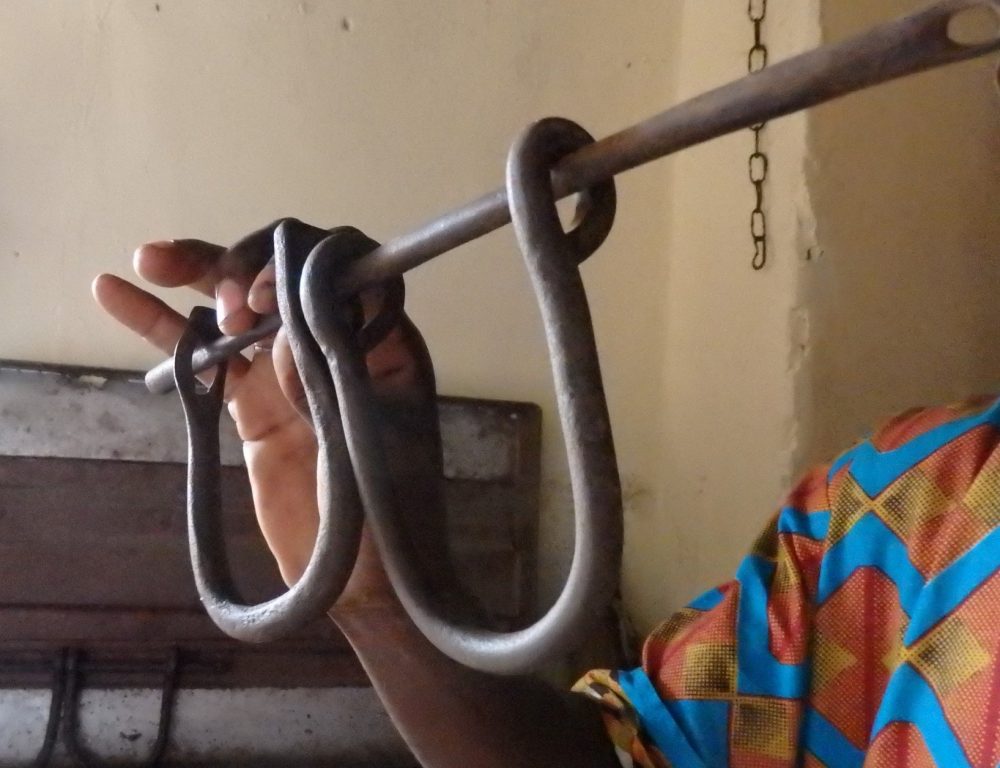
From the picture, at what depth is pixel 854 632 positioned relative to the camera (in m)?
0.49

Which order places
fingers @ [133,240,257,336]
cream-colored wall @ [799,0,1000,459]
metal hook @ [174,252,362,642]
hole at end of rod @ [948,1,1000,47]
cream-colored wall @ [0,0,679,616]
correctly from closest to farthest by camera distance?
1. hole at end of rod @ [948,1,1000,47]
2. metal hook @ [174,252,362,642]
3. fingers @ [133,240,257,336]
4. cream-colored wall @ [799,0,1000,459]
5. cream-colored wall @ [0,0,679,616]

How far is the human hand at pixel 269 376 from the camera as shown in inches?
18.1

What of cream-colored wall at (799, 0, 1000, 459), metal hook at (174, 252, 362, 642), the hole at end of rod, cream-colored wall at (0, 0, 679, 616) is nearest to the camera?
the hole at end of rod

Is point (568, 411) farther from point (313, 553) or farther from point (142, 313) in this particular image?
point (142, 313)

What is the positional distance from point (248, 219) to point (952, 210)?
0.80 meters

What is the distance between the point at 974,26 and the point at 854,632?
367 mm

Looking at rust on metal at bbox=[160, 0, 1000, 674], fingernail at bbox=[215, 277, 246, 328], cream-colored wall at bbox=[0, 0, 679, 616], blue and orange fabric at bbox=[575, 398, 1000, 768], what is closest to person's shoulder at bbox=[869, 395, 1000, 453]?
blue and orange fabric at bbox=[575, 398, 1000, 768]

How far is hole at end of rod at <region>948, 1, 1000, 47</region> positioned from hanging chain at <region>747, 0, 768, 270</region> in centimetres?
76

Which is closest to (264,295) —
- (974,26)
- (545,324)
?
(545,324)

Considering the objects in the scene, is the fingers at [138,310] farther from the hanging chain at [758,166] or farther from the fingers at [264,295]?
the hanging chain at [758,166]

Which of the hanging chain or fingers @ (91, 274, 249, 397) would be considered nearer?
fingers @ (91, 274, 249, 397)

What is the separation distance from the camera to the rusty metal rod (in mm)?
210

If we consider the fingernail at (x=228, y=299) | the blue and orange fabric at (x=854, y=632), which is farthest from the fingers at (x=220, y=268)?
the blue and orange fabric at (x=854, y=632)

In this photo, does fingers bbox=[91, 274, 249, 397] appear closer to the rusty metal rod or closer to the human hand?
the human hand
